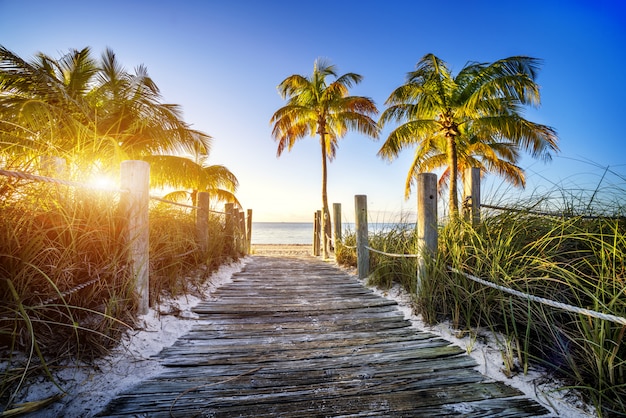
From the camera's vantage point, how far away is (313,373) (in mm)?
1798

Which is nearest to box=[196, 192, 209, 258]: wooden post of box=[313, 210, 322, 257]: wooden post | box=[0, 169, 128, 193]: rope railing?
box=[0, 169, 128, 193]: rope railing

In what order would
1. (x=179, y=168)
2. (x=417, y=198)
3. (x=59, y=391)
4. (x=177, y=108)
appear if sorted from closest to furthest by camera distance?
(x=59, y=391)
(x=417, y=198)
(x=177, y=108)
(x=179, y=168)

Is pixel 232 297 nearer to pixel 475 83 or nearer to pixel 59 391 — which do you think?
pixel 59 391

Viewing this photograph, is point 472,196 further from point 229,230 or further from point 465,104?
point 465,104

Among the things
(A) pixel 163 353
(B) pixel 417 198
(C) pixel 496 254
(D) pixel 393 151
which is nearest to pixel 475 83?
(D) pixel 393 151

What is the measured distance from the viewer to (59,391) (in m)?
1.42

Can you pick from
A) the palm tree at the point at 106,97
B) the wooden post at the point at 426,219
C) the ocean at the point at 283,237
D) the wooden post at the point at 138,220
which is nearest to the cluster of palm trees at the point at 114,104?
the palm tree at the point at 106,97

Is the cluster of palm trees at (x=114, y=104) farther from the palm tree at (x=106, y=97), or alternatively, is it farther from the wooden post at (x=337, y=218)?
the wooden post at (x=337, y=218)

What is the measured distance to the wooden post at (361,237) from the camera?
474 centimetres

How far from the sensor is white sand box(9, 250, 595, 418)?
Answer: 4.53 feet

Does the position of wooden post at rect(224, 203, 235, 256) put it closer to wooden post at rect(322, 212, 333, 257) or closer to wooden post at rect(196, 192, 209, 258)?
wooden post at rect(196, 192, 209, 258)

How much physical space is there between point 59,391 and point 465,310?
2820 millimetres

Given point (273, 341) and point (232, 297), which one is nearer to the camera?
point (273, 341)

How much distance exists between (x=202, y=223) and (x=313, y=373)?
11.3 ft
